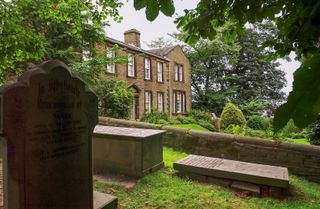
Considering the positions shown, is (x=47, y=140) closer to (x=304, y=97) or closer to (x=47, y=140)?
(x=47, y=140)

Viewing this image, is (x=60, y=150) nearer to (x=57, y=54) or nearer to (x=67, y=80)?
(x=67, y=80)

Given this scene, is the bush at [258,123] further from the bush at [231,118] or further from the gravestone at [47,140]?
the gravestone at [47,140]

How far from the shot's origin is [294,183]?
248 inches

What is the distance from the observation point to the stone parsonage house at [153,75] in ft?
65.5

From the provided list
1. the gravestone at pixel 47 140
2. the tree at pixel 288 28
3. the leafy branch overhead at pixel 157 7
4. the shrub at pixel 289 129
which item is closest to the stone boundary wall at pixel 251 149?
the shrub at pixel 289 129

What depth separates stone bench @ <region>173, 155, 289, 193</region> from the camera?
17.6 ft

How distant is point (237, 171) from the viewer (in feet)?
18.8

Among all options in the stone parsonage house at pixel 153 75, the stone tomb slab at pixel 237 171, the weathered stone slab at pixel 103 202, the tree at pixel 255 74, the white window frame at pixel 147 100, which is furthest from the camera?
the tree at pixel 255 74

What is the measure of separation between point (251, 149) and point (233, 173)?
7.79 feet

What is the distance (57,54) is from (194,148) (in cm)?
796

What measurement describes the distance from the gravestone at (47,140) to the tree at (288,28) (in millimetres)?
1494

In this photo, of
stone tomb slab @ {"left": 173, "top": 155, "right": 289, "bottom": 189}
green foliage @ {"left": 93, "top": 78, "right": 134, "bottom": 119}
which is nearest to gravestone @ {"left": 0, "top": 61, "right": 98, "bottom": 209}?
stone tomb slab @ {"left": 173, "top": 155, "right": 289, "bottom": 189}

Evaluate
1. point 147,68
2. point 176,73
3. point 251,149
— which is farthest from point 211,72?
point 251,149

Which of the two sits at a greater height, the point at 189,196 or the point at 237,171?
the point at 237,171
